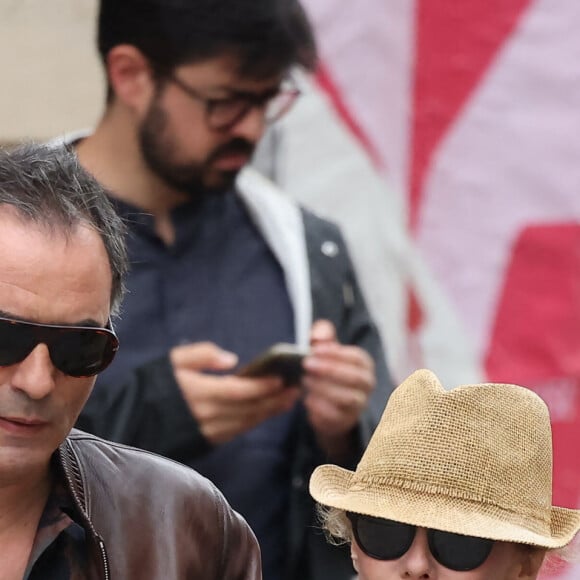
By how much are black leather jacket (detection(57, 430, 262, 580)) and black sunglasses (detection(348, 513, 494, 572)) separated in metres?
0.31

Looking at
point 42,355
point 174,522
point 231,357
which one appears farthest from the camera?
Answer: point 231,357

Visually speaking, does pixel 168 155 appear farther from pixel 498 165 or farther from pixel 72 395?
pixel 72 395

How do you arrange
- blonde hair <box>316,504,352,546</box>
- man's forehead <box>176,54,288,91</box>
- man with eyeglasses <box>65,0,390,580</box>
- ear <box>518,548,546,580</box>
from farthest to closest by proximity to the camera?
1. man's forehead <box>176,54,288,91</box>
2. man with eyeglasses <box>65,0,390,580</box>
3. blonde hair <box>316,504,352,546</box>
4. ear <box>518,548,546,580</box>

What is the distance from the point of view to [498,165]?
16.0 ft

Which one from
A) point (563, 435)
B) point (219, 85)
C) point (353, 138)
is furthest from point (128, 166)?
point (563, 435)

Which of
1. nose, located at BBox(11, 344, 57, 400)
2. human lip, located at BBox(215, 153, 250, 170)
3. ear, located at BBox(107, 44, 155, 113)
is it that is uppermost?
nose, located at BBox(11, 344, 57, 400)

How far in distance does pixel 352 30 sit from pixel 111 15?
3.03ft

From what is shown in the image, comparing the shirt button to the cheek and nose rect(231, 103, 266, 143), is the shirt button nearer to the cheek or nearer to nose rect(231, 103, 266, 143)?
nose rect(231, 103, 266, 143)

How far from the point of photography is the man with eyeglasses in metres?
3.61

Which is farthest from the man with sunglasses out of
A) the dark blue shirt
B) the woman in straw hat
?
the dark blue shirt

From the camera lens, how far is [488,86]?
4.84 m

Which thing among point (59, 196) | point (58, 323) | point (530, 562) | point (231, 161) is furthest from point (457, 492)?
point (231, 161)

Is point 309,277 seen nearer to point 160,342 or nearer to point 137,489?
point 160,342

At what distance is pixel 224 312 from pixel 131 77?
0.66 metres
